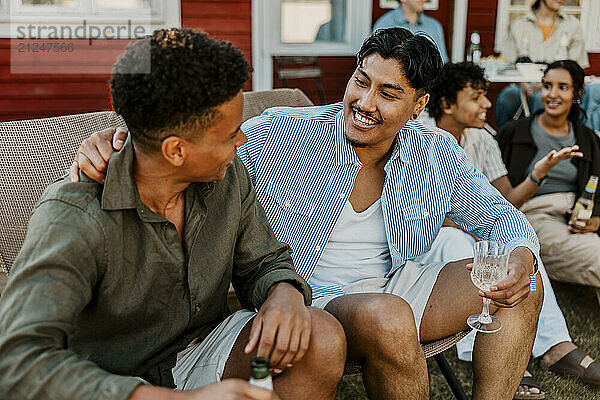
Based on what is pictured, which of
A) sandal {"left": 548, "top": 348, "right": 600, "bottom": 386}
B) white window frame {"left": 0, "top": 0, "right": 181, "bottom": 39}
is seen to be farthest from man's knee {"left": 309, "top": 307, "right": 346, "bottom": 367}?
white window frame {"left": 0, "top": 0, "right": 181, "bottom": 39}

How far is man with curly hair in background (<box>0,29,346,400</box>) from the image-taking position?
3.83 feet

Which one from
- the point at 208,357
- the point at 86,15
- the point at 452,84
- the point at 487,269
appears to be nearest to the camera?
the point at 208,357

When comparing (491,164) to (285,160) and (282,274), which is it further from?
(282,274)

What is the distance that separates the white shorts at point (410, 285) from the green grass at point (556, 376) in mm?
642

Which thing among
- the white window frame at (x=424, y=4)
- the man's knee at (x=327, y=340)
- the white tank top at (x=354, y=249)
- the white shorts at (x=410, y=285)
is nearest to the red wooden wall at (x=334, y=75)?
the white window frame at (x=424, y=4)

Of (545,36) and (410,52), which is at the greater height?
(545,36)

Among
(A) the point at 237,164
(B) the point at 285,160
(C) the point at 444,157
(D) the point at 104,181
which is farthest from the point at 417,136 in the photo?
(D) the point at 104,181

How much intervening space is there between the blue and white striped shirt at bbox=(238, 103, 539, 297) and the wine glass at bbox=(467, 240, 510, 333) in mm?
218

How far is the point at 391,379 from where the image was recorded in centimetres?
163

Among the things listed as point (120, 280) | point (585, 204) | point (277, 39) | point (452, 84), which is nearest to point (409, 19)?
point (277, 39)

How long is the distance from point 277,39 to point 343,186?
431cm

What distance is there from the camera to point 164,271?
57.9 inches

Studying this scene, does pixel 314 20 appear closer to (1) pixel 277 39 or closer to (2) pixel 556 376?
(1) pixel 277 39

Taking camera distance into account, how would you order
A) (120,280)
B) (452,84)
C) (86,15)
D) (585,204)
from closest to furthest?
(120,280) < (585,204) < (452,84) < (86,15)
